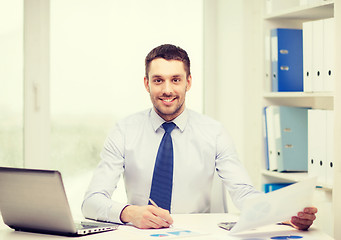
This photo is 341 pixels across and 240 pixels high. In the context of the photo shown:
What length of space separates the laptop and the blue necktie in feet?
1.74

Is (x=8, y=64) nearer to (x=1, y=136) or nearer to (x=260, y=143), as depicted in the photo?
(x=1, y=136)

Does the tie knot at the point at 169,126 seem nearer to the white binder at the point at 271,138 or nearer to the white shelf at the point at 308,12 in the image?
the white binder at the point at 271,138

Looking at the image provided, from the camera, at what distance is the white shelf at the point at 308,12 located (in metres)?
2.54

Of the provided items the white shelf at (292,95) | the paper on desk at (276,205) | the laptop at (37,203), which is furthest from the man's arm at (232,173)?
the laptop at (37,203)

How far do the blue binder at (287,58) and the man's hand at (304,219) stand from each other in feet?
4.17

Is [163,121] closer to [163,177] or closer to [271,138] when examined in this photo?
[163,177]

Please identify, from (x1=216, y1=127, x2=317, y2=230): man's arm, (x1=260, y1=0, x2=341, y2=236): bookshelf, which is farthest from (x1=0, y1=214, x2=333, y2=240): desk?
(x1=260, y1=0, x2=341, y2=236): bookshelf

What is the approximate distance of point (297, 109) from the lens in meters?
2.86

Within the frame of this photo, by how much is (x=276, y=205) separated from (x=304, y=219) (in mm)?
213

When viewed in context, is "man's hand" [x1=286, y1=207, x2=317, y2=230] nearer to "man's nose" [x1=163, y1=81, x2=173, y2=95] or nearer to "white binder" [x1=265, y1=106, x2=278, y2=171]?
"man's nose" [x1=163, y1=81, x2=173, y2=95]

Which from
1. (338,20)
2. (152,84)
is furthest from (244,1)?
(152,84)

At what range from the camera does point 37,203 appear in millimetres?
1551

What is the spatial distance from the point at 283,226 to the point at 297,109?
48.3 inches

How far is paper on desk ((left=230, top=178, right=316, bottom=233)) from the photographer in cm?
149
